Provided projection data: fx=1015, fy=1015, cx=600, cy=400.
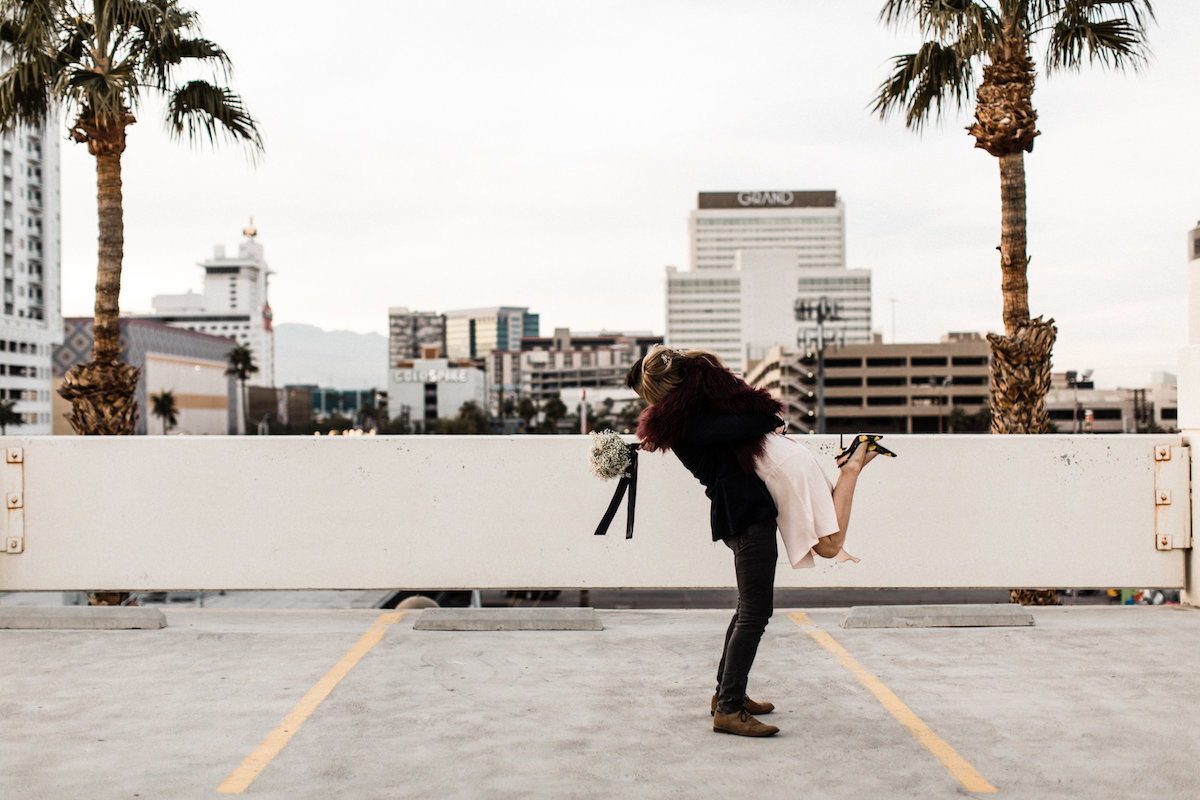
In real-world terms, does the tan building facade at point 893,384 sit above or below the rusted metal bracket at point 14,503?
above

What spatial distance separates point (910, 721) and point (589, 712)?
1.42 metres

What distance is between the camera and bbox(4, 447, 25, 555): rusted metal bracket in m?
7.12

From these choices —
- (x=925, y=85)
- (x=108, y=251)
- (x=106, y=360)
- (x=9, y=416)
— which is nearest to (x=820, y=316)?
(x=925, y=85)

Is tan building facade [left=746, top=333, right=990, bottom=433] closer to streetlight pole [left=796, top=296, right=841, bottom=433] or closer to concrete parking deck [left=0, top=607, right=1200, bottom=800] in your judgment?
streetlight pole [left=796, top=296, right=841, bottom=433]

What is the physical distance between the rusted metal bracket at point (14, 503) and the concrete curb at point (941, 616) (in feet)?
18.7

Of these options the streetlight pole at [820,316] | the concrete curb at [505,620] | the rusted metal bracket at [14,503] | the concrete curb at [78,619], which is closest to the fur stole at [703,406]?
the concrete curb at [505,620]

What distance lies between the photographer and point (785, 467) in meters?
4.27

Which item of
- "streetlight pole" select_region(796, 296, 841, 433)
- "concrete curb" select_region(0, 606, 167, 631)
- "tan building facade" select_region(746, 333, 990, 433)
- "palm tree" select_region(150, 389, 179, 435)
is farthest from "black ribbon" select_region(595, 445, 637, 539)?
"palm tree" select_region(150, 389, 179, 435)

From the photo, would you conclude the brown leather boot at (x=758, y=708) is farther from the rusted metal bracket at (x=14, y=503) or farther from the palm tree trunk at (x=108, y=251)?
the palm tree trunk at (x=108, y=251)

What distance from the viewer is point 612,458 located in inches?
182

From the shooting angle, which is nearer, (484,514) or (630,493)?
(630,493)

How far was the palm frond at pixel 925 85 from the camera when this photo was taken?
1222cm

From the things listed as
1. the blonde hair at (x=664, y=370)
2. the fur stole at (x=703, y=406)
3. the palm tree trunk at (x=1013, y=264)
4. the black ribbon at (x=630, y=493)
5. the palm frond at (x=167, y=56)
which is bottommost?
the black ribbon at (x=630, y=493)

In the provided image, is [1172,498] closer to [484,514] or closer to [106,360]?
[484,514]
